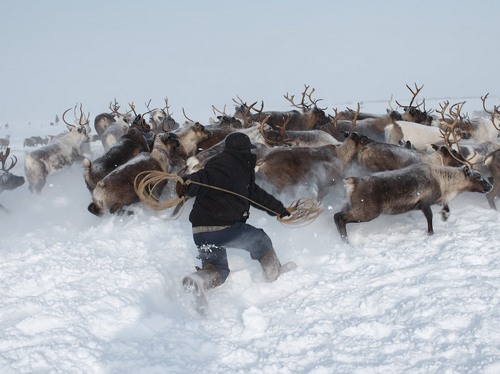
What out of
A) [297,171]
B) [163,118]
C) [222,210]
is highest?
[222,210]

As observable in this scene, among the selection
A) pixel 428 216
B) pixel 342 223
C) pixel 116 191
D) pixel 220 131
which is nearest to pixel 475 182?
pixel 428 216

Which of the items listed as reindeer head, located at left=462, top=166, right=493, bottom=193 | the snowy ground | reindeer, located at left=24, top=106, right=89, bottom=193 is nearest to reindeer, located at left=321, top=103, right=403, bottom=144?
reindeer head, located at left=462, top=166, right=493, bottom=193

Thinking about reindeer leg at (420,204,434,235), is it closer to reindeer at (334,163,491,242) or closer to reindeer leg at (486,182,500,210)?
reindeer at (334,163,491,242)

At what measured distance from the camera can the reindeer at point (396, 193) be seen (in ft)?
16.7

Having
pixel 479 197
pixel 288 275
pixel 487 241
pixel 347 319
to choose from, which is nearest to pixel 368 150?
pixel 479 197

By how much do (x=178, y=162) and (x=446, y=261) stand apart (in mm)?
4610

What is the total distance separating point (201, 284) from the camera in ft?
12.0

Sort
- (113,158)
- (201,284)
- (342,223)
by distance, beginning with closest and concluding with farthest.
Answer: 1. (201,284)
2. (342,223)
3. (113,158)

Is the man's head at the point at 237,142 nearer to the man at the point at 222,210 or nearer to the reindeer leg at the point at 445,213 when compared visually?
the man at the point at 222,210

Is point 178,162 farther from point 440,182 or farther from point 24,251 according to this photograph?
point 440,182

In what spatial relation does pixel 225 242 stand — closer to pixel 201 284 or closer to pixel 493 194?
pixel 201 284

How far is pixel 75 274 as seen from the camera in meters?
4.14

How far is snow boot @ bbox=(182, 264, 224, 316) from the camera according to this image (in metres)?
3.62

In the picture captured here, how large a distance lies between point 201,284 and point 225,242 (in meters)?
0.43
